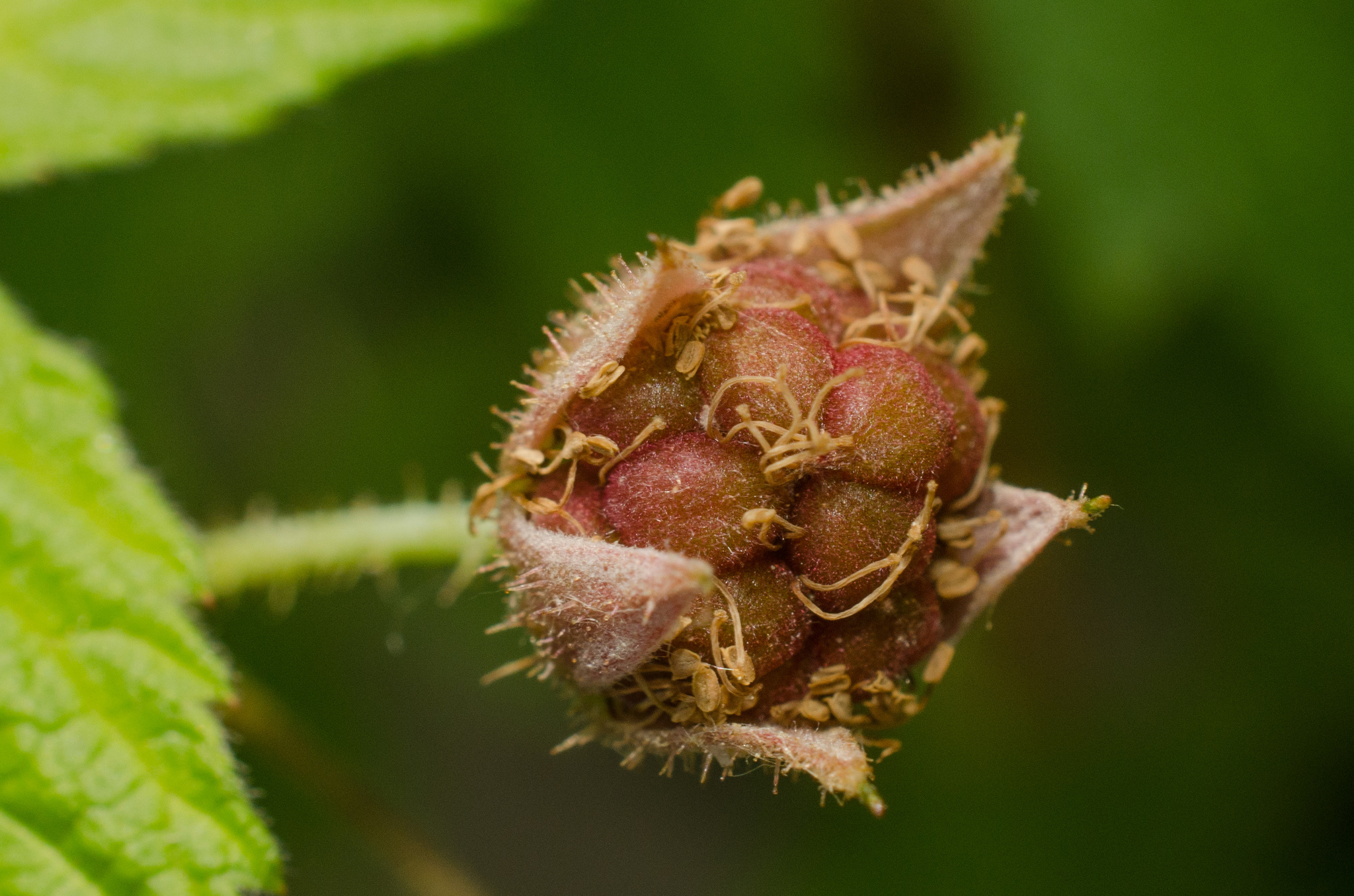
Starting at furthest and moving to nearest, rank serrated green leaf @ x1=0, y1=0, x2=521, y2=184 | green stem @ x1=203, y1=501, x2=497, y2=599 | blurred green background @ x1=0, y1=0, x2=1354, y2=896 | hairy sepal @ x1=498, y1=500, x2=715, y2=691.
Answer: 1. blurred green background @ x1=0, y1=0, x2=1354, y2=896
2. serrated green leaf @ x1=0, y1=0, x2=521, y2=184
3. green stem @ x1=203, y1=501, x2=497, y2=599
4. hairy sepal @ x1=498, y1=500, x2=715, y2=691

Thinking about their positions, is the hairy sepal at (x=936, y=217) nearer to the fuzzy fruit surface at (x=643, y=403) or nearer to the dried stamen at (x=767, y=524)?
the fuzzy fruit surface at (x=643, y=403)

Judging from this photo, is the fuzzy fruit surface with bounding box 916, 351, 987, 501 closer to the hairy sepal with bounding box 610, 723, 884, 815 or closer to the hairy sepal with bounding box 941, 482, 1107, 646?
the hairy sepal with bounding box 941, 482, 1107, 646

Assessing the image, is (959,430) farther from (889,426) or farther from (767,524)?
(767,524)

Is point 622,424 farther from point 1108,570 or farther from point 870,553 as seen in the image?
point 1108,570

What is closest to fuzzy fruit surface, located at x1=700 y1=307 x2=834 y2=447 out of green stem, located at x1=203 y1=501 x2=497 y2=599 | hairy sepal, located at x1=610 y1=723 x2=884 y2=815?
hairy sepal, located at x1=610 y1=723 x2=884 y2=815

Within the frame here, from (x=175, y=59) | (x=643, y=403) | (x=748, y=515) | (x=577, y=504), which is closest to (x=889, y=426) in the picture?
(x=748, y=515)

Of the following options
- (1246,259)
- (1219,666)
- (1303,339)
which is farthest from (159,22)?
(1219,666)

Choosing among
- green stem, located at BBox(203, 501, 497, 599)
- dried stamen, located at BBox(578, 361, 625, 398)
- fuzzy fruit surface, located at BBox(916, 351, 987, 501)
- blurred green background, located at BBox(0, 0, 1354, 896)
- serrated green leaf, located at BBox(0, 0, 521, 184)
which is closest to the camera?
dried stamen, located at BBox(578, 361, 625, 398)

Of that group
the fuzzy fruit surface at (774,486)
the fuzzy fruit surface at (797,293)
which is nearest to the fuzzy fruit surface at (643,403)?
the fuzzy fruit surface at (774,486)
